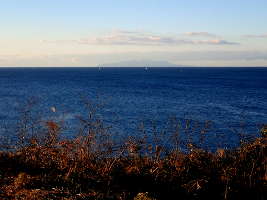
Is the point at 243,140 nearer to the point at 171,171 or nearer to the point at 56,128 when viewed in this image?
the point at 171,171

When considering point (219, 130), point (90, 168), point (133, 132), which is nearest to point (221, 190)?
point (90, 168)

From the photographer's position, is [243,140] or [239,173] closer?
[239,173]

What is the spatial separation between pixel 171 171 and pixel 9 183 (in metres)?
3.82

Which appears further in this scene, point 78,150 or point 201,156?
point 201,156

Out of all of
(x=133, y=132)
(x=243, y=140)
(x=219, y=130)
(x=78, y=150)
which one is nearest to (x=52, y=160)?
(x=78, y=150)

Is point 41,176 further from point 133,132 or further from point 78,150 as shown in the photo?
point 133,132

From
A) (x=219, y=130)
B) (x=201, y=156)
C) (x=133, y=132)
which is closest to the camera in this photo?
(x=201, y=156)

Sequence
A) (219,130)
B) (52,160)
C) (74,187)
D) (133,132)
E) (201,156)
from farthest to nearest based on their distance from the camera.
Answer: (219,130), (133,132), (201,156), (52,160), (74,187)

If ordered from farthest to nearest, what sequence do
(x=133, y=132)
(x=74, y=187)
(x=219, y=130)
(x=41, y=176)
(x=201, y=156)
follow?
(x=219, y=130)
(x=133, y=132)
(x=201, y=156)
(x=41, y=176)
(x=74, y=187)

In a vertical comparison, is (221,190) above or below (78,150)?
below

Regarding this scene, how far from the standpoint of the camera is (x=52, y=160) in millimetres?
10969

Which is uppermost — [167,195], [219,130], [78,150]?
[78,150]

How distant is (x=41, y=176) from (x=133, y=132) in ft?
81.0

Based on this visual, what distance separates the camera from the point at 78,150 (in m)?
11.0
